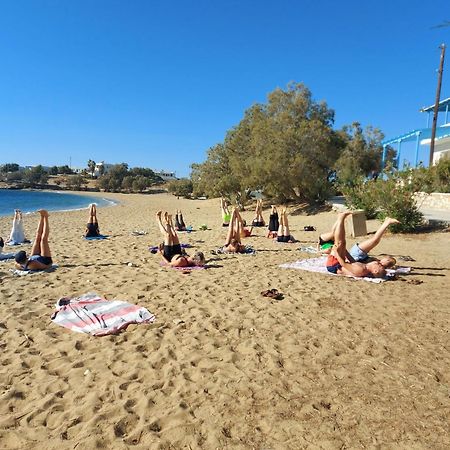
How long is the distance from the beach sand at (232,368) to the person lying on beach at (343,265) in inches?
15.5

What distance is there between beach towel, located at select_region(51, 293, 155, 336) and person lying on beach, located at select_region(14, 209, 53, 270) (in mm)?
2276

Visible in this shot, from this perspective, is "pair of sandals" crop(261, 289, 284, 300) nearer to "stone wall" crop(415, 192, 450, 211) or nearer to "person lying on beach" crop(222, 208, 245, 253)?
"person lying on beach" crop(222, 208, 245, 253)

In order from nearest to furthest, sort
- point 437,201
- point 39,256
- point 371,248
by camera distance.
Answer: point 39,256, point 371,248, point 437,201

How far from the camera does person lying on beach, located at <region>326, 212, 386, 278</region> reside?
671cm

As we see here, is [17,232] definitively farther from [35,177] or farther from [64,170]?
[64,170]

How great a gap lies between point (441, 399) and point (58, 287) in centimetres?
539

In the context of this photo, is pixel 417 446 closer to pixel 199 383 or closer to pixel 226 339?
pixel 199 383

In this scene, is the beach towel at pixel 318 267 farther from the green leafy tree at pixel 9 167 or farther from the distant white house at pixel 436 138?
the green leafy tree at pixel 9 167

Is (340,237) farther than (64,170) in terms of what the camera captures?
No

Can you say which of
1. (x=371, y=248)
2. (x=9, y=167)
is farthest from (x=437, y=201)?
(x=9, y=167)

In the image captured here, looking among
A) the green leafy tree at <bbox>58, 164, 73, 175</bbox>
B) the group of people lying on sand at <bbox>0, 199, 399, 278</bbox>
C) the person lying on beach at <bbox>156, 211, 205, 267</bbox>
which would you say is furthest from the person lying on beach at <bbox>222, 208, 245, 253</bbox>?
the green leafy tree at <bbox>58, 164, 73, 175</bbox>

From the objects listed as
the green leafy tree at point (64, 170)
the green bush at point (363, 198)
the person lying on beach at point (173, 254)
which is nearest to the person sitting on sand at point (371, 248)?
the person lying on beach at point (173, 254)

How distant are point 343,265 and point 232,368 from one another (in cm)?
400

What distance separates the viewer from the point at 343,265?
22.4ft
